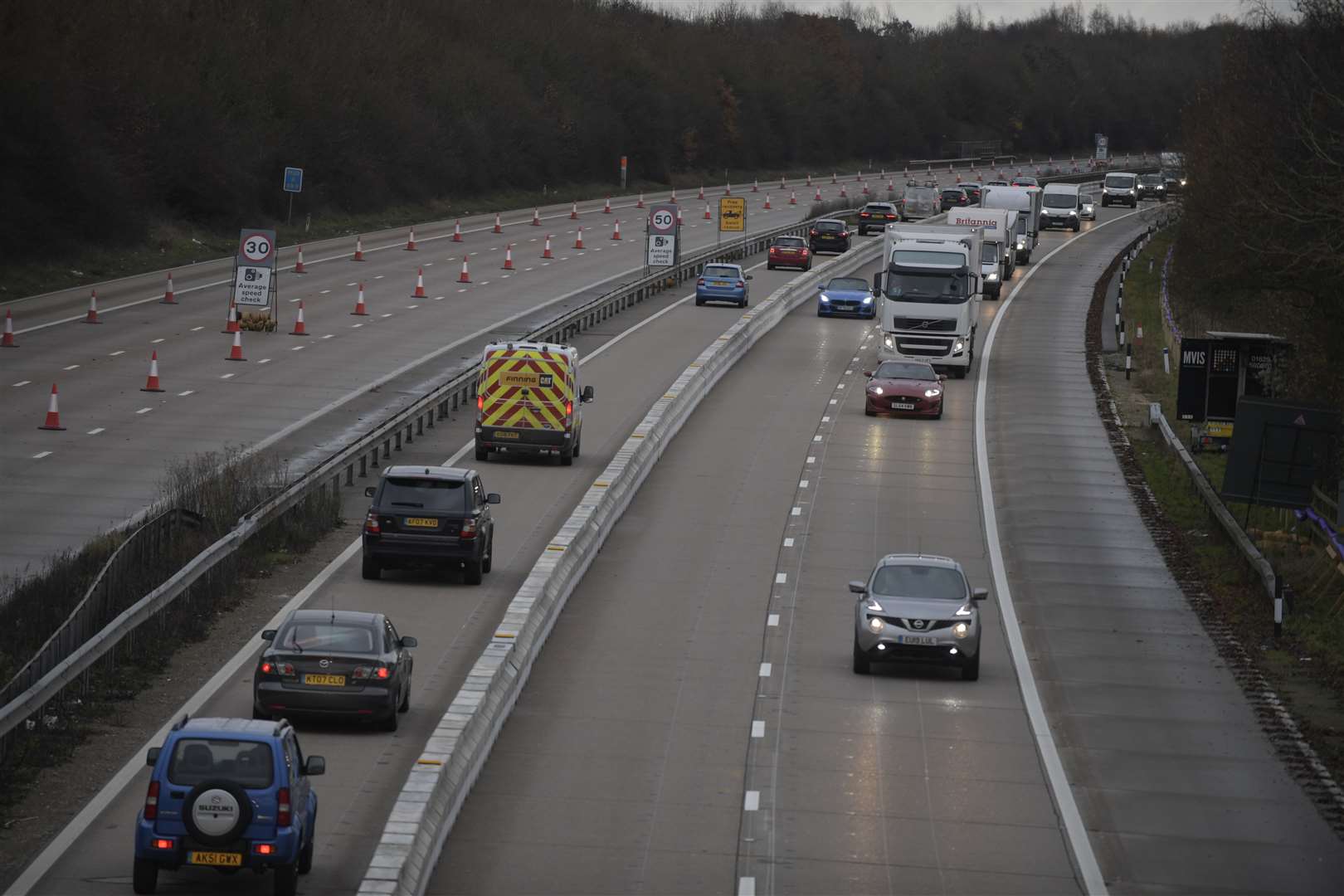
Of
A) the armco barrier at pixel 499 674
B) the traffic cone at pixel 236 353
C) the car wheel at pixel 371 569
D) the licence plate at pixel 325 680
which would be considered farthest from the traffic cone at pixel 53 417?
the licence plate at pixel 325 680

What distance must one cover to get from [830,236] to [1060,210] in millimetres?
25925

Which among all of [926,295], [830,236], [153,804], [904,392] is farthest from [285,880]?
[830,236]

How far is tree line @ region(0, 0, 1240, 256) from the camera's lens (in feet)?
227

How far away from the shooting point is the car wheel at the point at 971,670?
24094 mm

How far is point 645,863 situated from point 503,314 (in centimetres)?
4217

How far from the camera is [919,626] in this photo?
23812 mm

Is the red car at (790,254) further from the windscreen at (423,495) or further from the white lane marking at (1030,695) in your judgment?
the windscreen at (423,495)

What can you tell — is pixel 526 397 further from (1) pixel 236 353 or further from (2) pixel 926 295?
(2) pixel 926 295

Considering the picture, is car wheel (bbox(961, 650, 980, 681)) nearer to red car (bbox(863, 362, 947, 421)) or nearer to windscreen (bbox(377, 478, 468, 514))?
windscreen (bbox(377, 478, 468, 514))

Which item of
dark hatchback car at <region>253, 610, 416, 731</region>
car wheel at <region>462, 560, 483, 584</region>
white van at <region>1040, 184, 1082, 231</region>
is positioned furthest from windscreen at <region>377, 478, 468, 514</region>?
white van at <region>1040, 184, 1082, 231</region>

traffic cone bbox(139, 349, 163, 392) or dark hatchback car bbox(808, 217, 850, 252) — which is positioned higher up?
dark hatchback car bbox(808, 217, 850, 252)

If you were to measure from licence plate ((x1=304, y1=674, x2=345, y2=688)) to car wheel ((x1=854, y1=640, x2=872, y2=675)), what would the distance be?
284 inches

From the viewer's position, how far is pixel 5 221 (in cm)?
6169

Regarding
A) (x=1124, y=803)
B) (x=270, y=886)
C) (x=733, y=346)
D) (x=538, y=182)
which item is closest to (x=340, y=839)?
(x=270, y=886)
